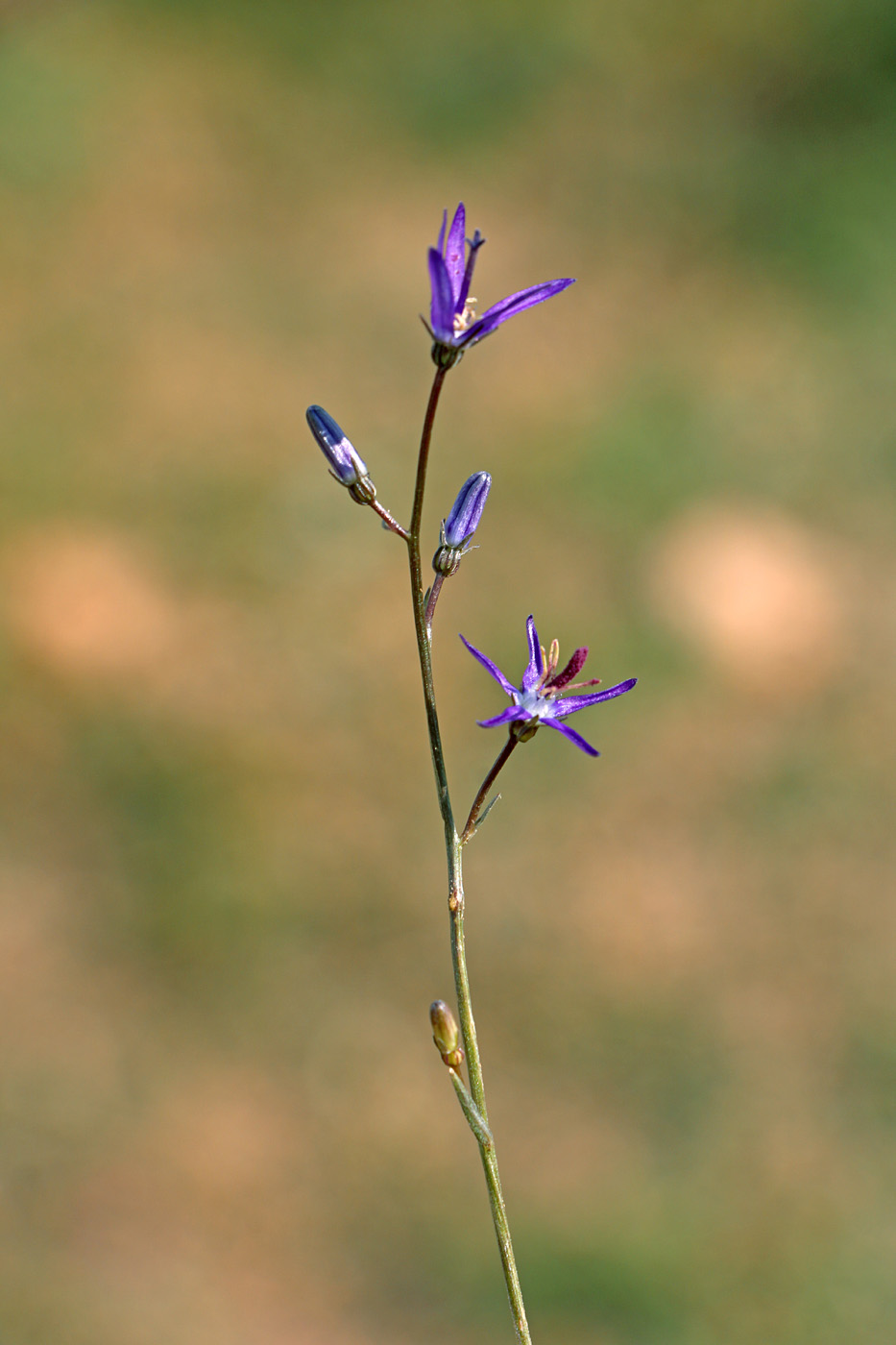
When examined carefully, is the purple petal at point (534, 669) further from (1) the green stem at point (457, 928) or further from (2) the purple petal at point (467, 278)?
(2) the purple petal at point (467, 278)

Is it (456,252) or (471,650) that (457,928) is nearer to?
(471,650)

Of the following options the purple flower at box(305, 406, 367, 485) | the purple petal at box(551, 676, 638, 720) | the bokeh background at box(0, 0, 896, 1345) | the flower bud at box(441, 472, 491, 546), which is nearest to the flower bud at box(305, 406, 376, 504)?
the purple flower at box(305, 406, 367, 485)

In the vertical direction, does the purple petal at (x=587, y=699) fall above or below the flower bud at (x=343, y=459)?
below

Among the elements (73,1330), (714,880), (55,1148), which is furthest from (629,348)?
(73,1330)

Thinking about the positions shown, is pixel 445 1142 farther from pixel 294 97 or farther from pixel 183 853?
pixel 294 97

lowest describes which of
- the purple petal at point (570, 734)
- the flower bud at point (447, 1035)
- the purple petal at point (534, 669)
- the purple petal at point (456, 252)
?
the flower bud at point (447, 1035)

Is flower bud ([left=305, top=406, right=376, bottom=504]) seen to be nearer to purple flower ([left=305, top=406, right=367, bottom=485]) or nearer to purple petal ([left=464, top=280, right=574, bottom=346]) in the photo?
purple flower ([left=305, top=406, right=367, bottom=485])

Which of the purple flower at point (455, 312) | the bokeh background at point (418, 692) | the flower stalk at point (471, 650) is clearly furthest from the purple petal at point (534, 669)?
the bokeh background at point (418, 692)
